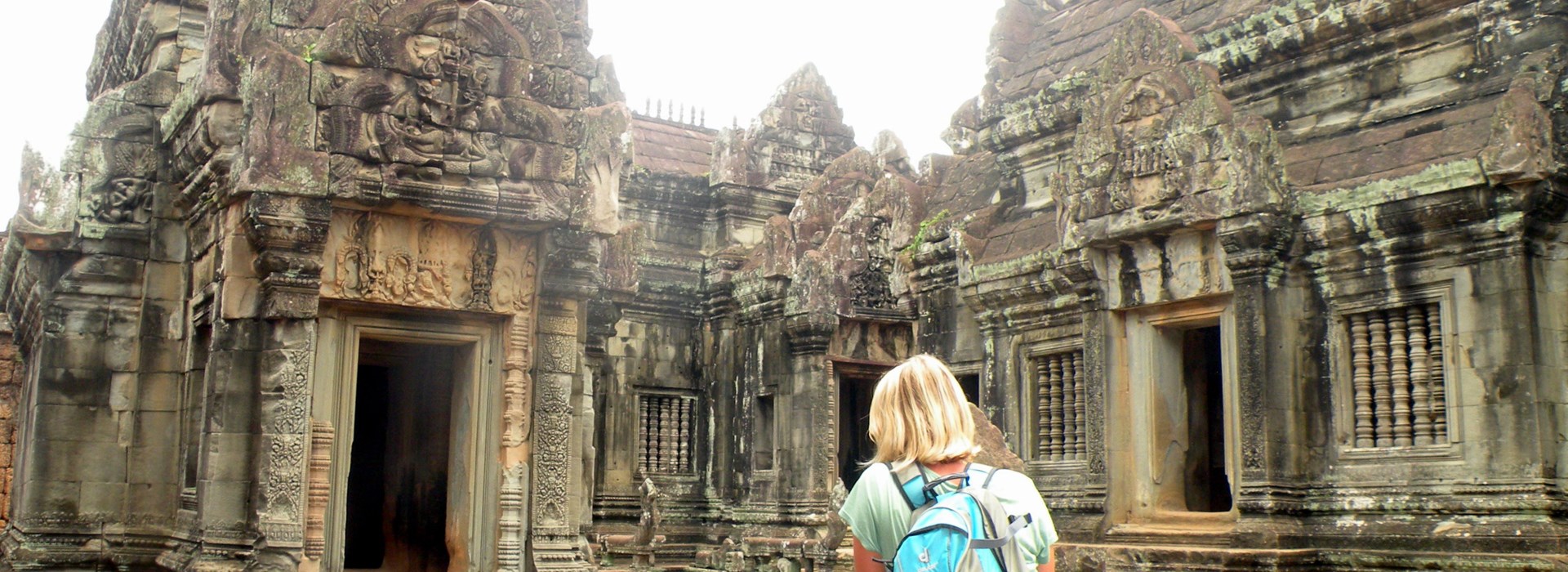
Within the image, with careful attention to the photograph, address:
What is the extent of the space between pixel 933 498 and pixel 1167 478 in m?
7.43

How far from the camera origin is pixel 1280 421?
9.48 meters

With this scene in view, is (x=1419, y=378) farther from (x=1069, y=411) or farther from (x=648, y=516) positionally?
(x=648, y=516)

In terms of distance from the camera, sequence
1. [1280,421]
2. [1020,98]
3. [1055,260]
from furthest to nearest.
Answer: [1020,98], [1055,260], [1280,421]

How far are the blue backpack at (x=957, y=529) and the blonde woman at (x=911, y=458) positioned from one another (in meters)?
0.02

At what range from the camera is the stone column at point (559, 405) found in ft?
27.7

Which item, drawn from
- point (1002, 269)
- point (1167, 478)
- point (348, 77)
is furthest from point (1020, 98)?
point (348, 77)

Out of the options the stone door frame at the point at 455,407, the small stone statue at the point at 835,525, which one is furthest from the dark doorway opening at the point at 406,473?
the small stone statue at the point at 835,525

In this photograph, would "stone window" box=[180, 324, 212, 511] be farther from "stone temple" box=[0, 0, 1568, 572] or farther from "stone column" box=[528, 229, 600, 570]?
"stone column" box=[528, 229, 600, 570]

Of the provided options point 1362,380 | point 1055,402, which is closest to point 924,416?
point 1362,380

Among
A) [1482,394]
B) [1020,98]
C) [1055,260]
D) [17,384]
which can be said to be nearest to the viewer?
[1482,394]

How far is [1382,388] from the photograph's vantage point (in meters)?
9.16

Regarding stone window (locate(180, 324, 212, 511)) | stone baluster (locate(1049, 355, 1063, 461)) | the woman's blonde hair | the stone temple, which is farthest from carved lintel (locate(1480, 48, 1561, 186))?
stone window (locate(180, 324, 212, 511))

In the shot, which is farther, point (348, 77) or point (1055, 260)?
point (1055, 260)

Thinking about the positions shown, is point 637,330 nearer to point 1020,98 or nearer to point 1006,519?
point 1020,98
